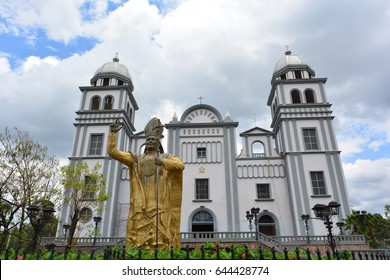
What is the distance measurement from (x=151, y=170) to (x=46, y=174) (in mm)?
12119

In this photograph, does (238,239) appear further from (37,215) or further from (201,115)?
(37,215)

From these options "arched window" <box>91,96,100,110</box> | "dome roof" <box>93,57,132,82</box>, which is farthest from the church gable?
"arched window" <box>91,96,100,110</box>

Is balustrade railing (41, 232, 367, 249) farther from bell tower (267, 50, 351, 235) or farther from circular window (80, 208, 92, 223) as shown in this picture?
circular window (80, 208, 92, 223)

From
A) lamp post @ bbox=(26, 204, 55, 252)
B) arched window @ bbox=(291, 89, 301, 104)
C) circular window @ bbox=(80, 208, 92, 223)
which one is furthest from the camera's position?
arched window @ bbox=(291, 89, 301, 104)

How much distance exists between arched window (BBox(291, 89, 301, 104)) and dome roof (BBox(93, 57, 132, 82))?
1594cm

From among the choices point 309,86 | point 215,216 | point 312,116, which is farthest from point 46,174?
point 309,86

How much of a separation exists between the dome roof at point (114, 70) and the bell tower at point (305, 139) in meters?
14.7

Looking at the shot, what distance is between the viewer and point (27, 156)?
→ 15.5m

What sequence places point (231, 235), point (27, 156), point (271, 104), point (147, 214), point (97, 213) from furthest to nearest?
point (271, 104) → point (97, 213) → point (231, 235) → point (27, 156) → point (147, 214)

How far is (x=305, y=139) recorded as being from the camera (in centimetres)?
2294

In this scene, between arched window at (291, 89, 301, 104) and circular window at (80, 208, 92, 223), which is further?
arched window at (291, 89, 301, 104)

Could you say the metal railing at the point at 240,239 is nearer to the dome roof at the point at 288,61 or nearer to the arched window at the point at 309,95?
the arched window at the point at 309,95

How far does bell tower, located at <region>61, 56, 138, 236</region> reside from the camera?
21422 millimetres
